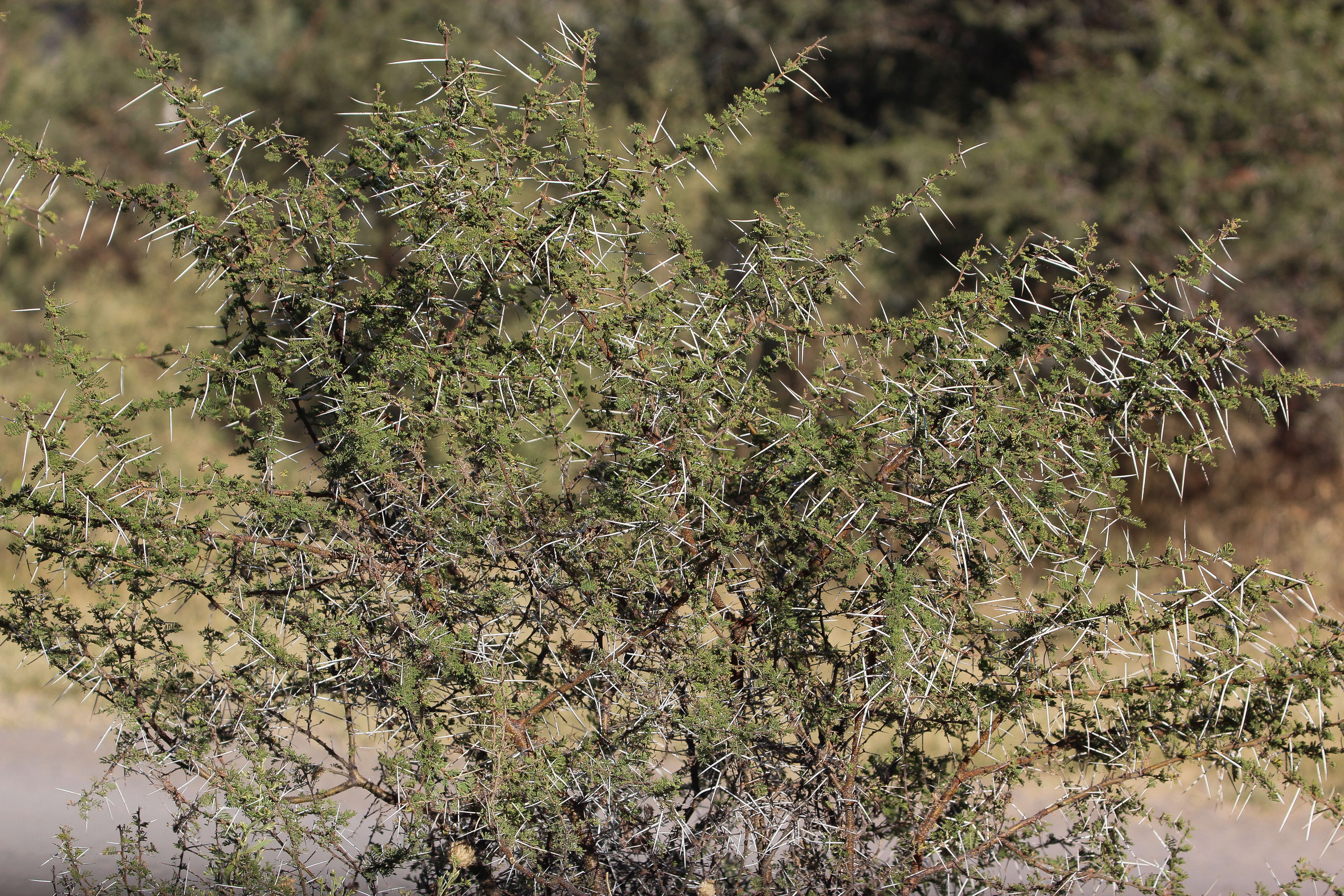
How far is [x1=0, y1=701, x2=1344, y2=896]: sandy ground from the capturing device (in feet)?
11.4

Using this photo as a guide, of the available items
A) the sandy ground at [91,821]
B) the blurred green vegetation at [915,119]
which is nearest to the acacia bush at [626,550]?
the sandy ground at [91,821]

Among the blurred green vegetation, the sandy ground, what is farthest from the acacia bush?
the blurred green vegetation

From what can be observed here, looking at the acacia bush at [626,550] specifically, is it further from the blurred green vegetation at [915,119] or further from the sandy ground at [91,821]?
the blurred green vegetation at [915,119]

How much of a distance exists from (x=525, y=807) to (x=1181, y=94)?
5079 millimetres

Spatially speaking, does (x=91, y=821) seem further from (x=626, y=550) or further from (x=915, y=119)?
(x=915, y=119)

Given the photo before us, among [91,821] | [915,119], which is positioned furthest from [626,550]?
[915,119]

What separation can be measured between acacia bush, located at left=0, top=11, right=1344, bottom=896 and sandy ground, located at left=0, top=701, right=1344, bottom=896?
5.71ft

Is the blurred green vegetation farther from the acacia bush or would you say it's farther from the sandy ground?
the acacia bush

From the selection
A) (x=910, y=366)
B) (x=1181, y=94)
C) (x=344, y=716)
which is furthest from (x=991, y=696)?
(x=1181, y=94)

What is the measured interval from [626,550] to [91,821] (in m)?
3.06

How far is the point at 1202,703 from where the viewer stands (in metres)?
1.72

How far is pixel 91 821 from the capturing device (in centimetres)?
378

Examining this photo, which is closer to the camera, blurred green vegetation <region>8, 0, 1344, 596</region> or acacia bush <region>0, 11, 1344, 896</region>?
acacia bush <region>0, 11, 1344, 896</region>

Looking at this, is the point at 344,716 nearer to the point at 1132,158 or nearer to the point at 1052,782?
the point at 1052,782
